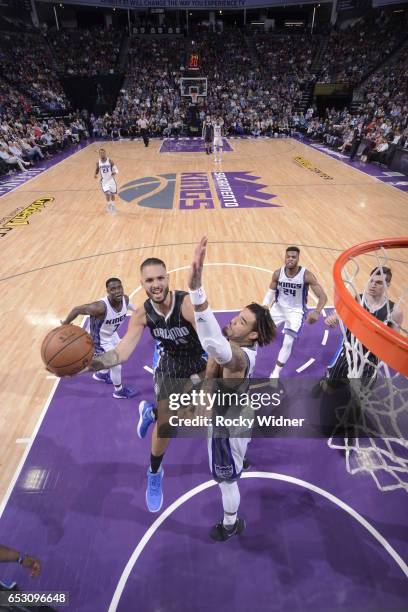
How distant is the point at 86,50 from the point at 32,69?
6.17m

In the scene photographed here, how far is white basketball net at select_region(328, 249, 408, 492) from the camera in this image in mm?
3545

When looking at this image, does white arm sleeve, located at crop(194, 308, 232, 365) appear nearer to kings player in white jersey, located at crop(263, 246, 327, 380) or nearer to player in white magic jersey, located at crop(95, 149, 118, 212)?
kings player in white jersey, located at crop(263, 246, 327, 380)

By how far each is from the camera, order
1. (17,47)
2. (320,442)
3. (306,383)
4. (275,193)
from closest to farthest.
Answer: (320,442) < (306,383) < (275,193) < (17,47)

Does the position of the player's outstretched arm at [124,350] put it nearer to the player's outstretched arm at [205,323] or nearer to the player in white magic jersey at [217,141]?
the player's outstretched arm at [205,323]

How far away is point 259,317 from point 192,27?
39.9 metres

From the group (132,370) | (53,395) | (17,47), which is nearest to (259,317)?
(132,370)

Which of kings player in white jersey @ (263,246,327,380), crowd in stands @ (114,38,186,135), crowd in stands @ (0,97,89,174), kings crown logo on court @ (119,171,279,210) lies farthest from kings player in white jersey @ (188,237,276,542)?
crowd in stands @ (114,38,186,135)

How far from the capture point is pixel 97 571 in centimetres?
287

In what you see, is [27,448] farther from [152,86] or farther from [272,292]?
[152,86]

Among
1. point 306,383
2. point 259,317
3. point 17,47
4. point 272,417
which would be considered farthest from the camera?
point 17,47

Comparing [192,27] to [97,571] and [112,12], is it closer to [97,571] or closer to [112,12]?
[112,12]

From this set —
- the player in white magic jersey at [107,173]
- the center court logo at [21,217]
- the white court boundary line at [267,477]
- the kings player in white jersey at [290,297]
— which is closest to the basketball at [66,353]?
the white court boundary line at [267,477]

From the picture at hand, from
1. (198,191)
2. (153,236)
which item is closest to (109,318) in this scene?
(153,236)

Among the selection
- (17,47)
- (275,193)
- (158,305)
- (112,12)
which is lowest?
(275,193)
